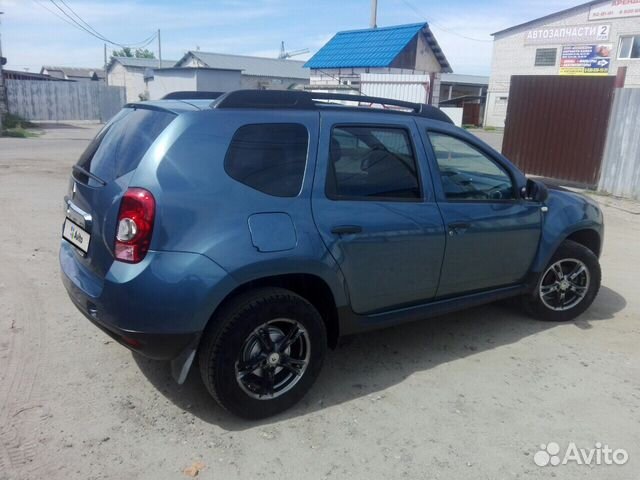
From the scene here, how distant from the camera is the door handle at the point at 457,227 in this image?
3740 millimetres

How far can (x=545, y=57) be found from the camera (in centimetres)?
3641

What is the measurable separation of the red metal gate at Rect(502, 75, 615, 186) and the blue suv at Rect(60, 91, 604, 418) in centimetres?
805

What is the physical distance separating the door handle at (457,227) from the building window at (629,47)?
34.4m

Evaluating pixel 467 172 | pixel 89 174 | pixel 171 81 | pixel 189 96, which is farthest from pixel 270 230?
pixel 171 81

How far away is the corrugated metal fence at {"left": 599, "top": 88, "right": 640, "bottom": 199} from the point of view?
33.3 ft

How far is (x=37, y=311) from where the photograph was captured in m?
4.43

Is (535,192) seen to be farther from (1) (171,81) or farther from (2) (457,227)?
(1) (171,81)

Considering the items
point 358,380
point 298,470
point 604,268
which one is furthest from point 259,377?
point 604,268

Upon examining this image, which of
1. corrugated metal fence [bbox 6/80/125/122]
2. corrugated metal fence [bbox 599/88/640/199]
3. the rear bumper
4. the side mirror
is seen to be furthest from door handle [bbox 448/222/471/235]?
corrugated metal fence [bbox 6/80/125/122]

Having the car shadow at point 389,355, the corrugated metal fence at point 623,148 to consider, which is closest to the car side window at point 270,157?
the car shadow at point 389,355

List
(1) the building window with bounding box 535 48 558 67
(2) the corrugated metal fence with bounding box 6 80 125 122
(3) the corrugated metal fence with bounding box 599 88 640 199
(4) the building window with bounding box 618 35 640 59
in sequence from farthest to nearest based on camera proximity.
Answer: (1) the building window with bounding box 535 48 558 67
(4) the building window with bounding box 618 35 640 59
(2) the corrugated metal fence with bounding box 6 80 125 122
(3) the corrugated metal fence with bounding box 599 88 640 199

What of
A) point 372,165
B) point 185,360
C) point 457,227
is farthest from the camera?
point 457,227

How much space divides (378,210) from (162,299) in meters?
1.41

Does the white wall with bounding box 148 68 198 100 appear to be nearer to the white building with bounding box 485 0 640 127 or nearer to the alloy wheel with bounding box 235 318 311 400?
the white building with bounding box 485 0 640 127
